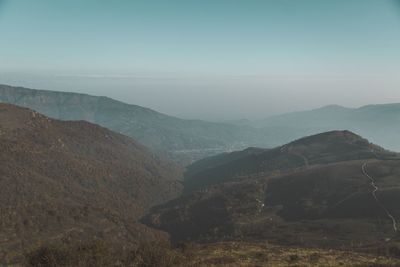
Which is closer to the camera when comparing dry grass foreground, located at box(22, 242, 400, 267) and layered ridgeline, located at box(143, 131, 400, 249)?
dry grass foreground, located at box(22, 242, 400, 267)

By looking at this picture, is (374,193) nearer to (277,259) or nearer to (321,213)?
(321,213)

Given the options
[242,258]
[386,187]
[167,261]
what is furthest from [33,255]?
[386,187]

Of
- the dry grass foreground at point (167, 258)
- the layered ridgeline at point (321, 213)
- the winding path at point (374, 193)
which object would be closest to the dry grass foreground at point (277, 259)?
the dry grass foreground at point (167, 258)

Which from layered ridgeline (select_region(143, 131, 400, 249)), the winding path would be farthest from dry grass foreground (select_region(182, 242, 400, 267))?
the winding path

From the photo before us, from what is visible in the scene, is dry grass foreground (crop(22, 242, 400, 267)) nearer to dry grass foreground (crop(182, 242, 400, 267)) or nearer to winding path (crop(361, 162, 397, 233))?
dry grass foreground (crop(182, 242, 400, 267))

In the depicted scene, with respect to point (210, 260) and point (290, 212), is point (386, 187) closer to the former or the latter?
point (290, 212)

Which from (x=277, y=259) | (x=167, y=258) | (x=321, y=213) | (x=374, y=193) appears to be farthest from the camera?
(x=321, y=213)

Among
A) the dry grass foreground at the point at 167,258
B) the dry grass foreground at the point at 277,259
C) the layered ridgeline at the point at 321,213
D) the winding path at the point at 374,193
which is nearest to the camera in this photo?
the dry grass foreground at the point at 167,258

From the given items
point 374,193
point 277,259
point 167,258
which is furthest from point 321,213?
point 167,258

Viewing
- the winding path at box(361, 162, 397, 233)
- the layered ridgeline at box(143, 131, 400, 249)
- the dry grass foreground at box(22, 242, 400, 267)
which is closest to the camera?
the dry grass foreground at box(22, 242, 400, 267)

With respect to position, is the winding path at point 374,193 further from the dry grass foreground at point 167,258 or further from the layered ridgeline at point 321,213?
the dry grass foreground at point 167,258

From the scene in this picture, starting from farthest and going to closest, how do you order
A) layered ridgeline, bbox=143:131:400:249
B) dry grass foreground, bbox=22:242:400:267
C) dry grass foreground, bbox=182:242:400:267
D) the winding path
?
layered ridgeline, bbox=143:131:400:249, the winding path, dry grass foreground, bbox=182:242:400:267, dry grass foreground, bbox=22:242:400:267
